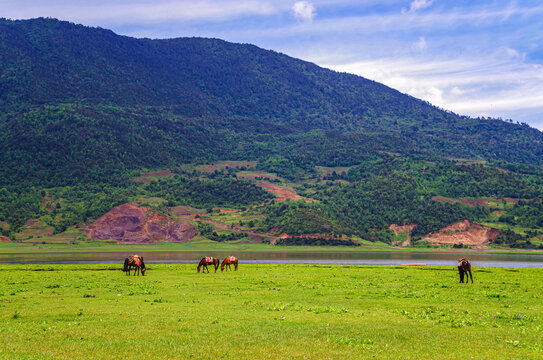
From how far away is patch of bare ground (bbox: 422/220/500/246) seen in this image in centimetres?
14829

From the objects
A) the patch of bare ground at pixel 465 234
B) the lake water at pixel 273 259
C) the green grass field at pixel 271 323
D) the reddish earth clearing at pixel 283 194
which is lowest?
the lake water at pixel 273 259

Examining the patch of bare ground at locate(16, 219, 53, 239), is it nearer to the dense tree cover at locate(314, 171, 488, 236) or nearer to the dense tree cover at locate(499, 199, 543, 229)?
the dense tree cover at locate(314, 171, 488, 236)

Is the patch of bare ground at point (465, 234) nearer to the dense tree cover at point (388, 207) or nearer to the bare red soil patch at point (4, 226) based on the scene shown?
the dense tree cover at point (388, 207)

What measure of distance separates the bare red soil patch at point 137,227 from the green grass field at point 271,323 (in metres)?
112

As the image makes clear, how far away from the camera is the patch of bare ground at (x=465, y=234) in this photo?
148 metres

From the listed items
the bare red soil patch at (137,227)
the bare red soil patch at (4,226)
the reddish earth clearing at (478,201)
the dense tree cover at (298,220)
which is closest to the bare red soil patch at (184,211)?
the bare red soil patch at (137,227)

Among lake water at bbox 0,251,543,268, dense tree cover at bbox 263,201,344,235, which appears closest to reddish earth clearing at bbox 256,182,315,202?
dense tree cover at bbox 263,201,344,235

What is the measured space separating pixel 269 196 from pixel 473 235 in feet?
222

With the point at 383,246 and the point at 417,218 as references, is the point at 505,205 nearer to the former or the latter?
the point at 417,218

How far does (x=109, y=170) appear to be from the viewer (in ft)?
639

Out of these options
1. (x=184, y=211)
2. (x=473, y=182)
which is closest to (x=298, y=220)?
(x=184, y=211)

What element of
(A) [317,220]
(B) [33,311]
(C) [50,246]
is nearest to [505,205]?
(A) [317,220]

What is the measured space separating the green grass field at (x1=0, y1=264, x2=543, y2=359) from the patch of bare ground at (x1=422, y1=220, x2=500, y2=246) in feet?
387

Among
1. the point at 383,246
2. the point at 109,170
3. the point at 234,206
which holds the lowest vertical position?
the point at 383,246
